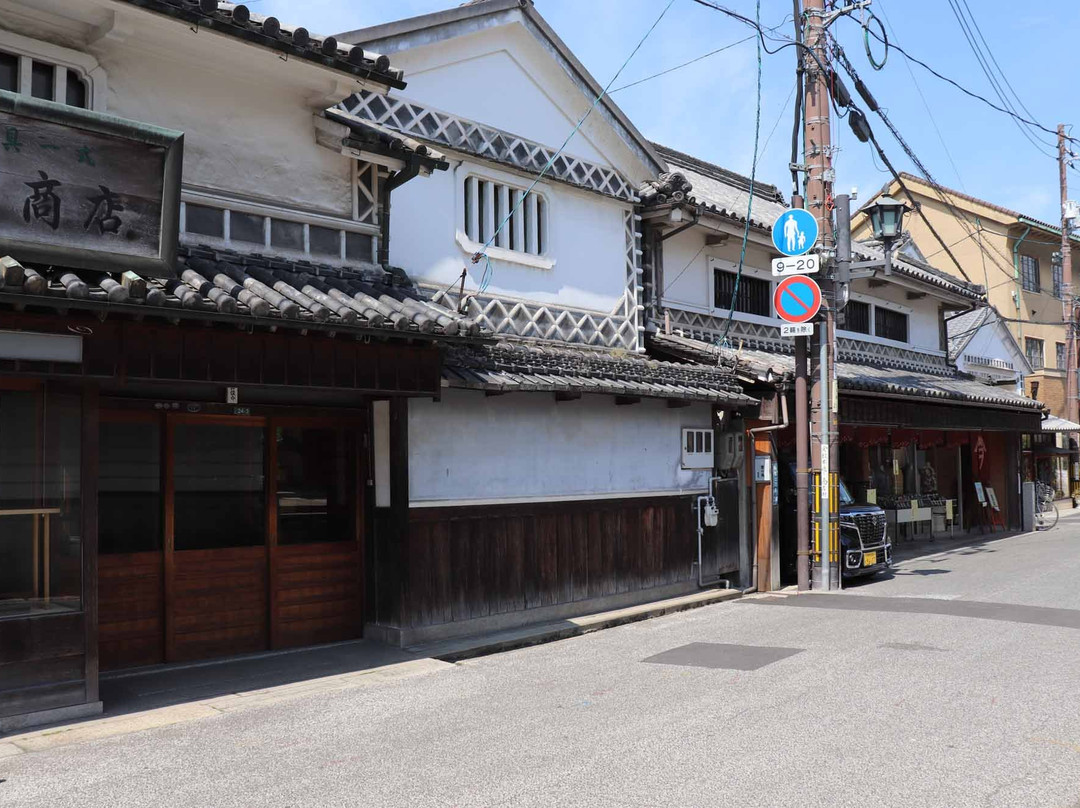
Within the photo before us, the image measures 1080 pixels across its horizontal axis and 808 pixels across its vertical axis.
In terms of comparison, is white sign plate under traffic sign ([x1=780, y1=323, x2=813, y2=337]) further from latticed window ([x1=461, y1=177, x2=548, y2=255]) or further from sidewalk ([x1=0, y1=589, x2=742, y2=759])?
sidewalk ([x1=0, y1=589, x2=742, y2=759])

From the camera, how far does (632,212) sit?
15.3 meters

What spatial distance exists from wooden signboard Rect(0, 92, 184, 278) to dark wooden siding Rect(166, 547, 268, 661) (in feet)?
11.8

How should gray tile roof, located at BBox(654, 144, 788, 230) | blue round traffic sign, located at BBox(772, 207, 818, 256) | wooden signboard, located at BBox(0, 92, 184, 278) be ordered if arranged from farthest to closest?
gray tile roof, located at BBox(654, 144, 788, 230) → blue round traffic sign, located at BBox(772, 207, 818, 256) → wooden signboard, located at BBox(0, 92, 184, 278)

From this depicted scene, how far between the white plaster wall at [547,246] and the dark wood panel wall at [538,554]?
3.15 m

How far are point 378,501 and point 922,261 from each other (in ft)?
75.1

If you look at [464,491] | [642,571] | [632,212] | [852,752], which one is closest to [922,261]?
[632,212]

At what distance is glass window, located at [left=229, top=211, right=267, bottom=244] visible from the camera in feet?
31.5

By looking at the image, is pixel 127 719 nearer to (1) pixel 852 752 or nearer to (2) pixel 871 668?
(1) pixel 852 752

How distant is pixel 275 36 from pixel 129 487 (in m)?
4.74

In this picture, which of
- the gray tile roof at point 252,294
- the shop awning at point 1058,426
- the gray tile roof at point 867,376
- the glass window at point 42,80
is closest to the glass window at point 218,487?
the gray tile roof at point 252,294

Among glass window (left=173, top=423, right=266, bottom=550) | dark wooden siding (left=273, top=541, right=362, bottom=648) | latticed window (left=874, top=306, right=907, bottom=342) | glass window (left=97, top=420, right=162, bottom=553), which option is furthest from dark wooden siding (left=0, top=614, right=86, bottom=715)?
latticed window (left=874, top=306, right=907, bottom=342)

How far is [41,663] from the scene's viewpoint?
7621 millimetres

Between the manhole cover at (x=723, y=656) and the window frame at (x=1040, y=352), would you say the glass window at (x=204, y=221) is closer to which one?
the manhole cover at (x=723, y=656)

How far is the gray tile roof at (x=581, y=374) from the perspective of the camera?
10727 millimetres
